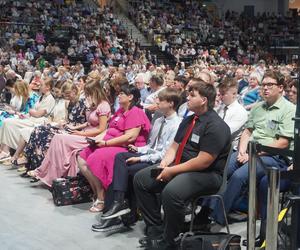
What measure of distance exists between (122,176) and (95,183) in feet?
1.98

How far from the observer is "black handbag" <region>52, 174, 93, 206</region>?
4.91 meters

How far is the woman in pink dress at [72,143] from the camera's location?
5.32 m

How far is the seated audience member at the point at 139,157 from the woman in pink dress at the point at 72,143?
95 centimetres

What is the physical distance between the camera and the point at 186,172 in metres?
3.54

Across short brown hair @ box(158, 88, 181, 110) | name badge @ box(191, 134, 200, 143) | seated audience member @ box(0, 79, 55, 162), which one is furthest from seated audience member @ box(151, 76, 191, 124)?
seated audience member @ box(0, 79, 55, 162)

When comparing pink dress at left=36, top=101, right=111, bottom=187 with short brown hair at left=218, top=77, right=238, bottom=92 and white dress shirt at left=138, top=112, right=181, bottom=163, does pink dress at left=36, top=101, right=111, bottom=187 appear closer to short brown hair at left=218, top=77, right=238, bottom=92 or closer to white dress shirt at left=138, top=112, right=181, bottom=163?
white dress shirt at left=138, top=112, right=181, bottom=163

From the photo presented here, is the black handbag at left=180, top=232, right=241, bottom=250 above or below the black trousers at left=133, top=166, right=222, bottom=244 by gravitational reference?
below

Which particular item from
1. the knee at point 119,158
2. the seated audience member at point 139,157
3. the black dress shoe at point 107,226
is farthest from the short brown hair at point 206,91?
the black dress shoe at point 107,226

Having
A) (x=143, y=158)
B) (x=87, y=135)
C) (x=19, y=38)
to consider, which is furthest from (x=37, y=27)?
(x=143, y=158)

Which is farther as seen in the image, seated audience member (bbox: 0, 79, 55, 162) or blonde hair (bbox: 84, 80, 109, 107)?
seated audience member (bbox: 0, 79, 55, 162)

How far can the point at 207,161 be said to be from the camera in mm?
3494

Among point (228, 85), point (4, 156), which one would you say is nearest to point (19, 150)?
point (4, 156)

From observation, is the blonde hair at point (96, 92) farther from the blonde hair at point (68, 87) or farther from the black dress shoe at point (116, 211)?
the black dress shoe at point (116, 211)

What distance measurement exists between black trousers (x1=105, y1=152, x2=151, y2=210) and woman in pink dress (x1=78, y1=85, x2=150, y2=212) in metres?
0.20
